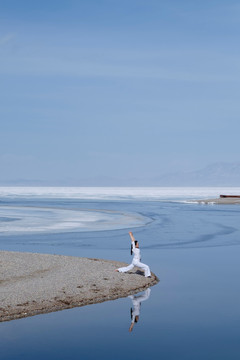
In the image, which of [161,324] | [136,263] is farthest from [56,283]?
[161,324]

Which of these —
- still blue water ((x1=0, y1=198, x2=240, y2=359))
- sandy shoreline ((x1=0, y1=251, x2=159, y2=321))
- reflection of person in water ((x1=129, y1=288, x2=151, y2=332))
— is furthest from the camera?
sandy shoreline ((x1=0, y1=251, x2=159, y2=321))

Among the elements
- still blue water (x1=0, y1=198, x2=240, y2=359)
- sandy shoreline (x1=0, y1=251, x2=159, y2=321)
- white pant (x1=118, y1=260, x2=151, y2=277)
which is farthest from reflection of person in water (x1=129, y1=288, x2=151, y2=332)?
white pant (x1=118, y1=260, x2=151, y2=277)

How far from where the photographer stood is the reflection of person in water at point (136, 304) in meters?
11.9

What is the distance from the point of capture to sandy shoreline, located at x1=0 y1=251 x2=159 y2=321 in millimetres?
12875

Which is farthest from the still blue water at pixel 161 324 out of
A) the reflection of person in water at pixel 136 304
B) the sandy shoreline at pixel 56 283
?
the sandy shoreline at pixel 56 283

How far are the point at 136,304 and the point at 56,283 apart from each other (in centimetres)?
258

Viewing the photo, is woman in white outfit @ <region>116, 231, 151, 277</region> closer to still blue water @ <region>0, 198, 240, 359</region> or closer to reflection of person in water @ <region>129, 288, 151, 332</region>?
still blue water @ <region>0, 198, 240, 359</region>

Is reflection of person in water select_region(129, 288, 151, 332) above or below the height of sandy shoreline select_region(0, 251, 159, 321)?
below

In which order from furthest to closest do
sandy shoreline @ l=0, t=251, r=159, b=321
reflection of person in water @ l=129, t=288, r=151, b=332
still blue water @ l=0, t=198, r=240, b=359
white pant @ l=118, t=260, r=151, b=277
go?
1. white pant @ l=118, t=260, r=151, b=277
2. sandy shoreline @ l=0, t=251, r=159, b=321
3. reflection of person in water @ l=129, t=288, r=151, b=332
4. still blue water @ l=0, t=198, r=240, b=359

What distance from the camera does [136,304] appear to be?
13.4 meters

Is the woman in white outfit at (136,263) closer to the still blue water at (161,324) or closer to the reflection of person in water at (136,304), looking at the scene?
the still blue water at (161,324)

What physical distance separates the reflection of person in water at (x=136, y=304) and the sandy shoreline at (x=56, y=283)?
35 centimetres

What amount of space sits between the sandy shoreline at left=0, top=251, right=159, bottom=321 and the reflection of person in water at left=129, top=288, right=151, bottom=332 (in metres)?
0.35

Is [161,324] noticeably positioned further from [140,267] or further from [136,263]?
[140,267]
